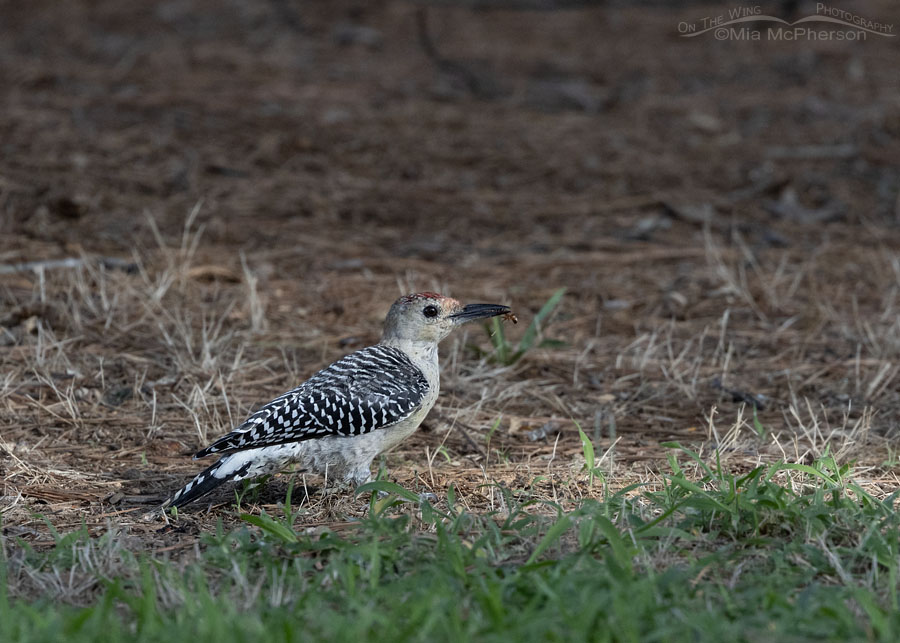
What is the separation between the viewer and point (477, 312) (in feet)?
16.9

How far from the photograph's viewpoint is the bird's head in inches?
201

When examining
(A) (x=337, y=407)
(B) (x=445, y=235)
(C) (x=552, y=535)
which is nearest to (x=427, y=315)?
(A) (x=337, y=407)

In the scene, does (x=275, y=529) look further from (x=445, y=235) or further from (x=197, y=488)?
(x=445, y=235)

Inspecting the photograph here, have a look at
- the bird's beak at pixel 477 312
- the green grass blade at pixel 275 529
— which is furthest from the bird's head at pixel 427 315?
the green grass blade at pixel 275 529

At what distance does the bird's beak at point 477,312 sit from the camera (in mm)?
5137

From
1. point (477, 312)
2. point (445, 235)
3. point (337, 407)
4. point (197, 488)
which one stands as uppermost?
point (477, 312)

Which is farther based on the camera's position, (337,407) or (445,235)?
(445,235)

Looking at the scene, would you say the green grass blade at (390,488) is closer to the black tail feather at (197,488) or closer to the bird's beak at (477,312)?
the black tail feather at (197,488)

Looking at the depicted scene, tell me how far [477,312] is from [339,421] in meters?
1.01

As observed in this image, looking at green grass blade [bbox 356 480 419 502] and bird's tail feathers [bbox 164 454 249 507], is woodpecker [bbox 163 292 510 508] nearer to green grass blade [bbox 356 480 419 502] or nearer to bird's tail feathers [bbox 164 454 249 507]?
bird's tail feathers [bbox 164 454 249 507]

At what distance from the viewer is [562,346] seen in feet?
21.2

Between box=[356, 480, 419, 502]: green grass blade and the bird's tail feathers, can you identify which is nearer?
box=[356, 480, 419, 502]: green grass blade

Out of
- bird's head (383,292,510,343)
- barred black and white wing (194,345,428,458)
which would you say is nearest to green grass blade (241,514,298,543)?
barred black and white wing (194,345,428,458)

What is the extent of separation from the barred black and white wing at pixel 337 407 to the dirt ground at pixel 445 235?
32cm
